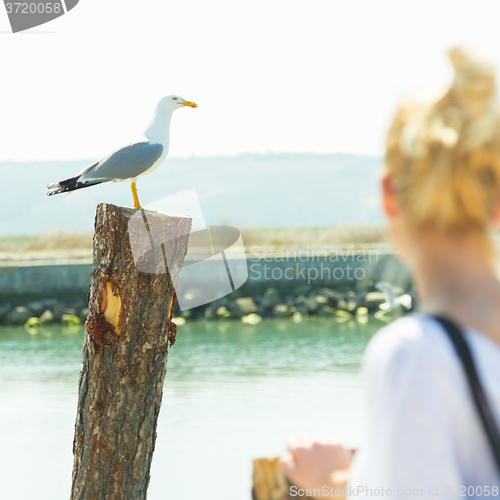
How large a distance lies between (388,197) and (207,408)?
504 cm

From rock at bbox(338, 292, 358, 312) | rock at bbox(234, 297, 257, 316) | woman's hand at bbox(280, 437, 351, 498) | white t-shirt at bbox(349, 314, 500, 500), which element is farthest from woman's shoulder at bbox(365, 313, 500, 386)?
rock at bbox(338, 292, 358, 312)

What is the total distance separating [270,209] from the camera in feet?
254

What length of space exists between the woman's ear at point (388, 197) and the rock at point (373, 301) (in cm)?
1131

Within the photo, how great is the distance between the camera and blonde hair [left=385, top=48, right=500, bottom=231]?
26.0 inches

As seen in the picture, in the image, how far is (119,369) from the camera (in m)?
2.41

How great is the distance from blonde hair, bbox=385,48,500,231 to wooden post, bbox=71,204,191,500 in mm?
1851

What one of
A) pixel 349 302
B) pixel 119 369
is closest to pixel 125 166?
pixel 119 369

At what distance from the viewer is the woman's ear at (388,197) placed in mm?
708

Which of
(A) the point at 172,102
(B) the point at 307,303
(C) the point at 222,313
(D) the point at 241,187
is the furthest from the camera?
(D) the point at 241,187

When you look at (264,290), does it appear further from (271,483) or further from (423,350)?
(423,350)

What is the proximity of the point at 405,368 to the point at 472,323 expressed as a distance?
0.09m

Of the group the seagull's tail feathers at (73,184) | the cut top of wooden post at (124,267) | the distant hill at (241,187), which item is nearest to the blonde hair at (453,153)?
the cut top of wooden post at (124,267)

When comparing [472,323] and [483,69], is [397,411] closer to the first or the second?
[472,323]

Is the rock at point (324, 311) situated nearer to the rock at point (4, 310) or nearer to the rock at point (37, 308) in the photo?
the rock at point (37, 308)
